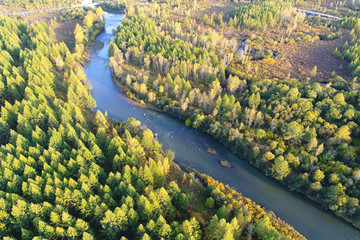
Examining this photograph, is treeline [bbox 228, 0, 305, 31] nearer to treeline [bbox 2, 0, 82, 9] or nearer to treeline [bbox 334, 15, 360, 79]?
treeline [bbox 334, 15, 360, 79]

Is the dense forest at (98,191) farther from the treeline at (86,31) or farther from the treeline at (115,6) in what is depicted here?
the treeline at (115,6)

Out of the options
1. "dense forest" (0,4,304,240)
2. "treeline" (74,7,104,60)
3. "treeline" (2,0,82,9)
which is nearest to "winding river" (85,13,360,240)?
"dense forest" (0,4,304,240)

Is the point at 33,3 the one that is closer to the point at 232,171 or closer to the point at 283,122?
the point at 232,171

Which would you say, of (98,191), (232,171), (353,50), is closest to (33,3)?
(98,191)

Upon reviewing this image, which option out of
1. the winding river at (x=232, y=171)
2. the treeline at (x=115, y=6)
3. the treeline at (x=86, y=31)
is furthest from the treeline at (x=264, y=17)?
the winding river at (x=232, y=171)

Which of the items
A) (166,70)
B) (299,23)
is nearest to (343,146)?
(166,70)
